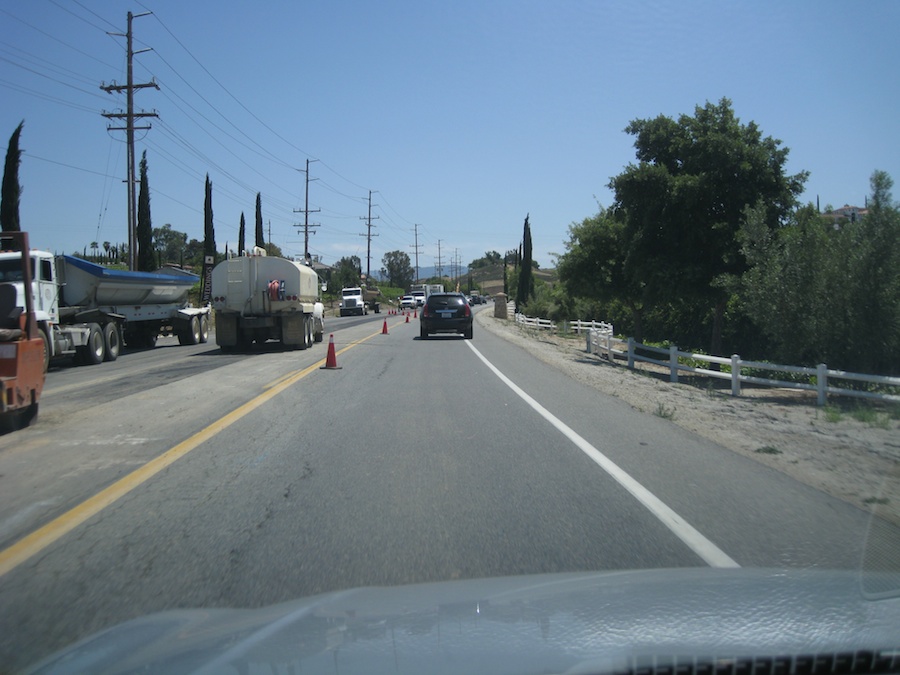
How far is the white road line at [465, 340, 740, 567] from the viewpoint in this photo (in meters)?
5.09

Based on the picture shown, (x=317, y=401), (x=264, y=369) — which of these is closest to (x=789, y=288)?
(x=317, y=401)

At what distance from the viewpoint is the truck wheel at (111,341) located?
22656 millimetres

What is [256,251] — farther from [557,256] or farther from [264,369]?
[557,256]

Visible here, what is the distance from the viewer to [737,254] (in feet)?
75.8

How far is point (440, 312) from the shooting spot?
98.9ft

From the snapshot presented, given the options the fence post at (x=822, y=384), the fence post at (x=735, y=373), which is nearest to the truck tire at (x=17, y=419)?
the fence post at (x=735, y=373)

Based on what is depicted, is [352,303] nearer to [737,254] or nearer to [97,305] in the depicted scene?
[97,305]

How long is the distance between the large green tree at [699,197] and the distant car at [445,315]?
756 centimetres

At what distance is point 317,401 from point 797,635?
33.9ft

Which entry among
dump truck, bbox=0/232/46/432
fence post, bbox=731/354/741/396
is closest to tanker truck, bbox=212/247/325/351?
dump truck, bbox=0/232/46/432

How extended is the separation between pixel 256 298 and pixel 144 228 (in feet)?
85.3

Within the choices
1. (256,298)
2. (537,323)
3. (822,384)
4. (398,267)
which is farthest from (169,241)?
(822,384)

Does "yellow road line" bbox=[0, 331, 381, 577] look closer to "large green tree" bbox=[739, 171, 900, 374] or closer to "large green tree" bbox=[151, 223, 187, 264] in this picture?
"large green tree" bbox=[739, 171, 900, 374]

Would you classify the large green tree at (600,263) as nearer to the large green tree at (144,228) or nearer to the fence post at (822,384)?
the fence post at (822,384)
